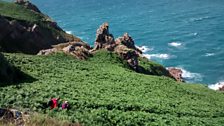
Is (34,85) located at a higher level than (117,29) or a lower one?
lower

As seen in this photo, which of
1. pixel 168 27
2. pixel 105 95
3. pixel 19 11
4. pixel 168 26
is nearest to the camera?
pixel 105 95

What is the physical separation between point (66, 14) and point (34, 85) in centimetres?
14265

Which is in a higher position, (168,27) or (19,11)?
(168,27)

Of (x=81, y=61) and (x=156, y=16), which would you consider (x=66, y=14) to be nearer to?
(x=156, y=16)

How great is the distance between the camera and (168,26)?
141 m

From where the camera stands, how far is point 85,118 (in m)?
27.7

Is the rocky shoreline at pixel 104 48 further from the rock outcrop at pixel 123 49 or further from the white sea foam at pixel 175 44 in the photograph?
the white sea foam at pixel 175 44

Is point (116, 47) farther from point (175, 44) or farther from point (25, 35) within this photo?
point (175, 44)

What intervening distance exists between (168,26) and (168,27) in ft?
3.22

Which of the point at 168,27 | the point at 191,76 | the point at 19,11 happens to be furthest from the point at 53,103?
the point at 168,27

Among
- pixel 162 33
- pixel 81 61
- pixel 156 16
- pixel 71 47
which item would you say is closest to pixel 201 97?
pixel 81 61

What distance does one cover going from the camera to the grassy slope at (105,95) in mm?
30328

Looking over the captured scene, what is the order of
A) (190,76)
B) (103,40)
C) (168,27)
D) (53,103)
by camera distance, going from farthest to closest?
(168,27) → (190,76) → (103,40) → (53,103)

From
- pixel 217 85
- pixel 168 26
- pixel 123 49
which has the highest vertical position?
pixel 168 26
